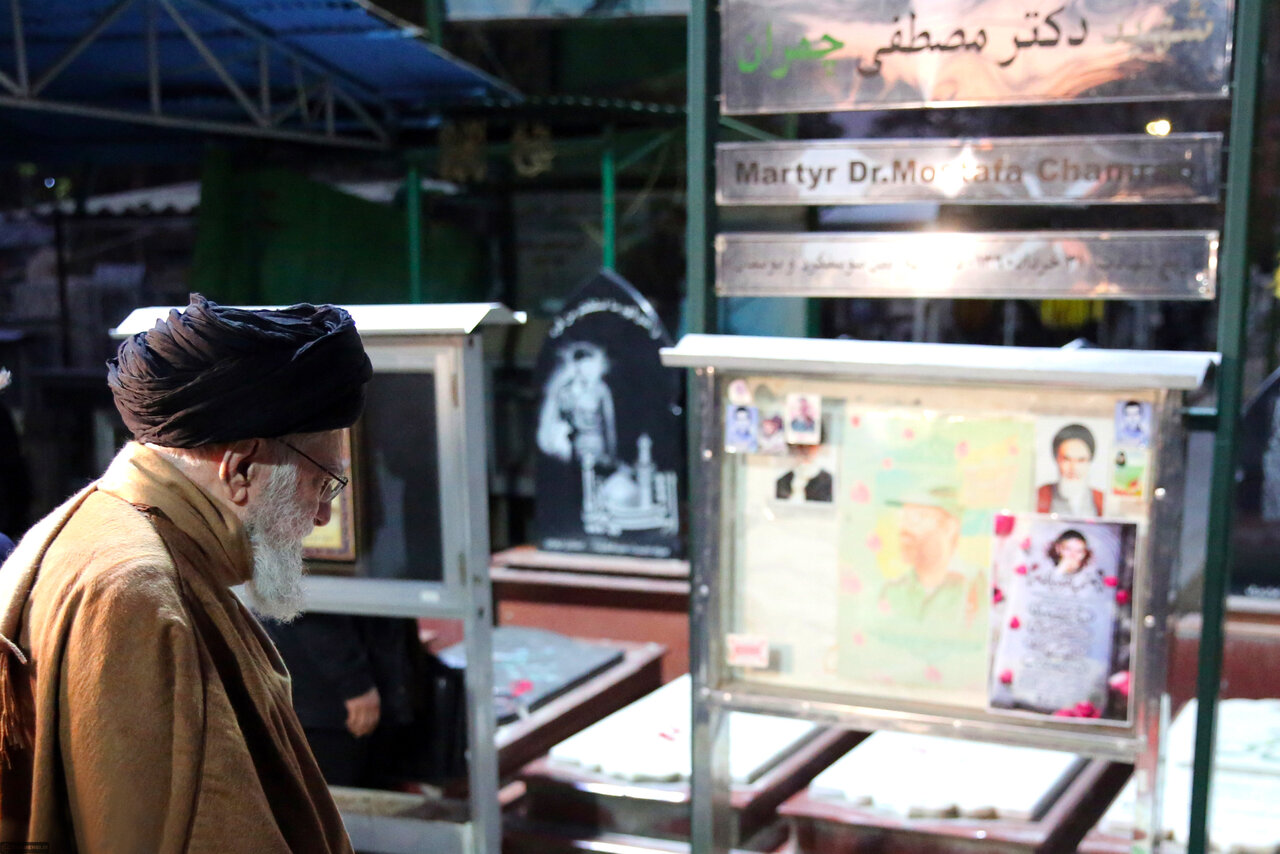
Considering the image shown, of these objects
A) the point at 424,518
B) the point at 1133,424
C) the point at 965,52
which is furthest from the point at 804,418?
the point at 424,518

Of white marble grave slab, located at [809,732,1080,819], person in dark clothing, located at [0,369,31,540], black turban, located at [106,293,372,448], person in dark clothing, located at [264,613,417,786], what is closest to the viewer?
black turban, located at [106,293,372,448]

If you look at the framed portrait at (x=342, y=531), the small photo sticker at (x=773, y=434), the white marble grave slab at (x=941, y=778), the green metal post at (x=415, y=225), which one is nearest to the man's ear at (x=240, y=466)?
the small photo sticker at (x=773, y=434)

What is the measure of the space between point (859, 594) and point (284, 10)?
160 inches

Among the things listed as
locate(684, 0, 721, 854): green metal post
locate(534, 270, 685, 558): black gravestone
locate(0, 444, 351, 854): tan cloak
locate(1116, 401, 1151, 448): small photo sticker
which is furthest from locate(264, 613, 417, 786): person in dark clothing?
locate(534, 270, 685, 558): black gravestone

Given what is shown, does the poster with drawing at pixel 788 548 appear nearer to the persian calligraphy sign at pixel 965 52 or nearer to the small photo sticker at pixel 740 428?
the small photo sticker at pixel 740 428

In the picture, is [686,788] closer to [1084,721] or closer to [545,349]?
[1084,721]

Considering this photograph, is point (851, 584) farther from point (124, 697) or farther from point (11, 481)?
point (11, 481)

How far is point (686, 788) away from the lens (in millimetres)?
3205

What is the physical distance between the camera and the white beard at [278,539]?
5.40ft

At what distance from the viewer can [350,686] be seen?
Answer: 319 cm

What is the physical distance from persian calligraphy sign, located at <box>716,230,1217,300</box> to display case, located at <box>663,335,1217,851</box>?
15cm

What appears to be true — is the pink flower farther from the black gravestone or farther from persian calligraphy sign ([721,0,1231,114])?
the black gravestone

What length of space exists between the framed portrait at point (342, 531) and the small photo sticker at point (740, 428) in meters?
0.95

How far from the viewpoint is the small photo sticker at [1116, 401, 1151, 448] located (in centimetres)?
229
